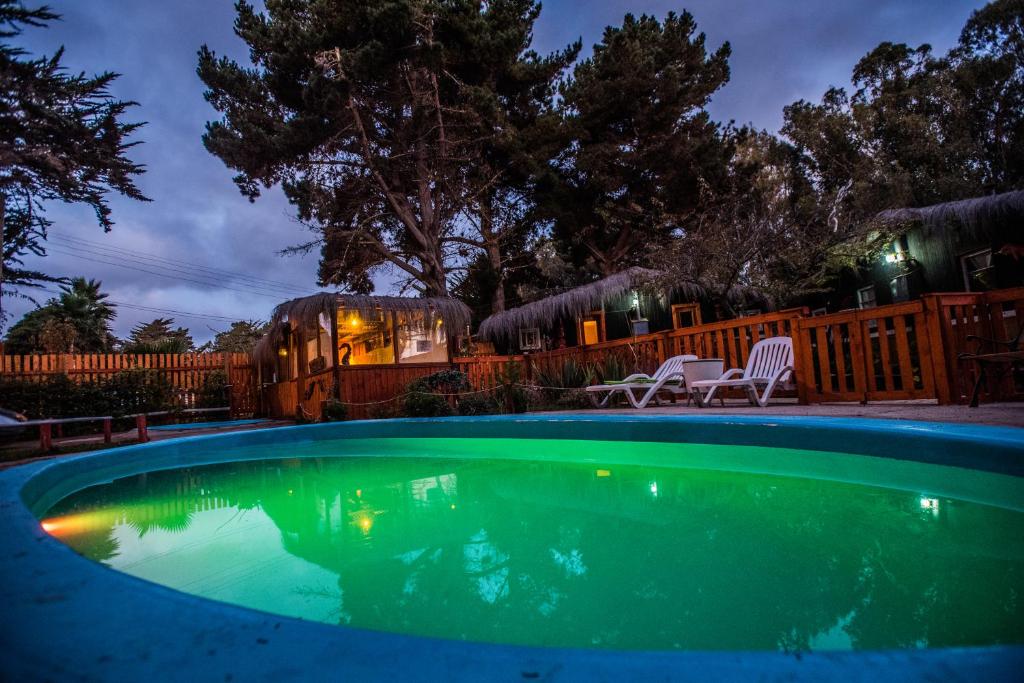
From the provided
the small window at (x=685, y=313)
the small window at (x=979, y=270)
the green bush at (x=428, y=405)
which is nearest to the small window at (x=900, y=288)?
the small window at (x=979, y=270)

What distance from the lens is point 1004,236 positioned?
1117 centimetres

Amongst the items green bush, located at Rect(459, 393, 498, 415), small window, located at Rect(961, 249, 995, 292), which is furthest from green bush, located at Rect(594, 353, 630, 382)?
small window, located at Rect(961, 249, 995, 292)

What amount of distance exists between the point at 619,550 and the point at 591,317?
15.4 m

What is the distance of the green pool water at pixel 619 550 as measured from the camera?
4.49 ft

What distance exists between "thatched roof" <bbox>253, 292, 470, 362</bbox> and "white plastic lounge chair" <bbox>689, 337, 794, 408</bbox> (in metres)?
7.07

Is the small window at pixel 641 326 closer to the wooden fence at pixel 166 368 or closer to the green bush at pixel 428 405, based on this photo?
the green bush at pixel 428 405

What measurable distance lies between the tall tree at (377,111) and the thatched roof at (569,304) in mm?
2384

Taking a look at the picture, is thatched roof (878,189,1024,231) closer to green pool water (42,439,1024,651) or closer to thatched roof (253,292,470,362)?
thatched roof (253,292,470,362)

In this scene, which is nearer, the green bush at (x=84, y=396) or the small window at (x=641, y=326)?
the green bush at (x=84, y=396)

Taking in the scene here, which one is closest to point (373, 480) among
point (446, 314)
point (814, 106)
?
point (446, 314)

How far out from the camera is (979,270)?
38.0 ft

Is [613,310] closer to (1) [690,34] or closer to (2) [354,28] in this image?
(1) [690,34]

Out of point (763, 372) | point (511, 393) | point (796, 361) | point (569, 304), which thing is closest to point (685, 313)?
point (569, 304)

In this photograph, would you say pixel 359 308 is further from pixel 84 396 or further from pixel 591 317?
pixel 591 317
